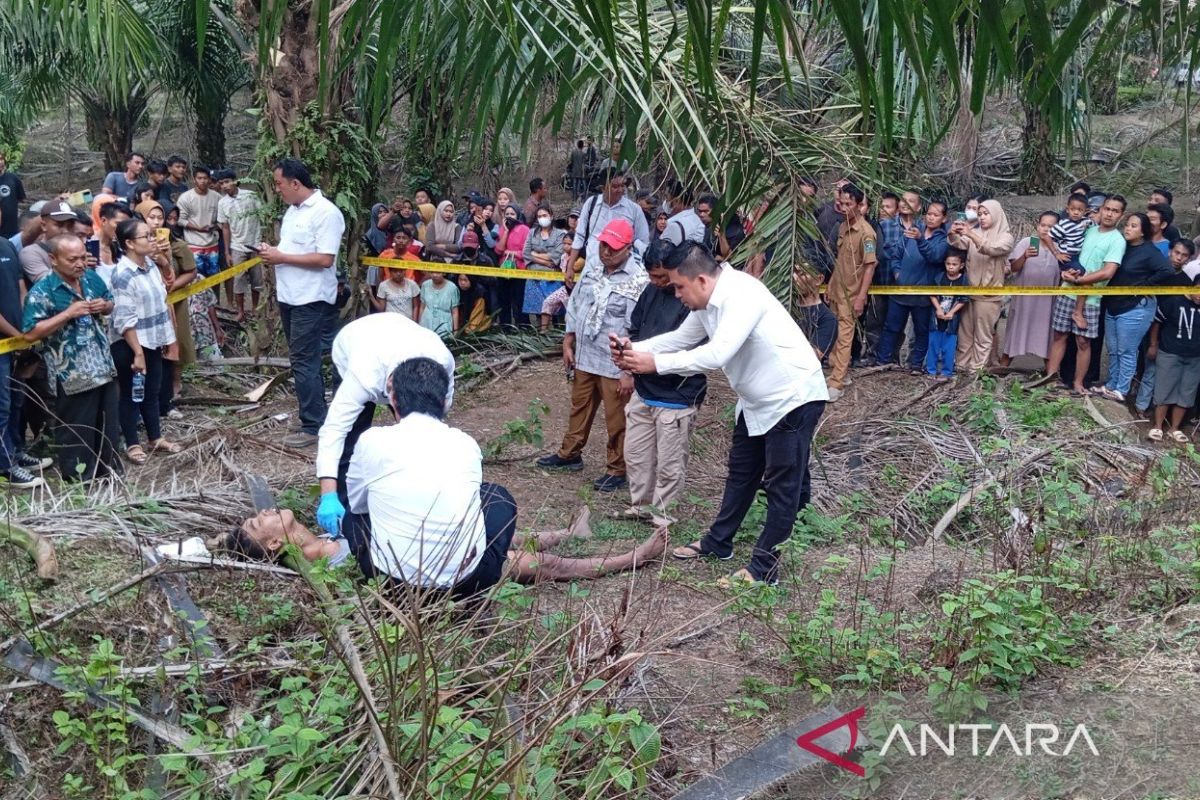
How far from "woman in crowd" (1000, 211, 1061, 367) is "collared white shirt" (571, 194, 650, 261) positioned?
3355 mm

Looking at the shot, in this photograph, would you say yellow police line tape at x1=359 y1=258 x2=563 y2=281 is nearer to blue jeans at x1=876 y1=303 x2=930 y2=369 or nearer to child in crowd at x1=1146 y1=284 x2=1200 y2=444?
blue jeans at x1=876 y1=303 x2=930 y2=369

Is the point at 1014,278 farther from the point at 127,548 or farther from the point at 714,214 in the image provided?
the point at 127,548

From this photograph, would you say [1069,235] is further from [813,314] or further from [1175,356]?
[813,314]

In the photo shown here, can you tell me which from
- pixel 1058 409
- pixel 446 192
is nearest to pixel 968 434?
pixel 1058 409

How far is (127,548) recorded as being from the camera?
177 inches

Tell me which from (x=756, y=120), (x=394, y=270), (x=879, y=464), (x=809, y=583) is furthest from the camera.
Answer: (x=394, y=270)


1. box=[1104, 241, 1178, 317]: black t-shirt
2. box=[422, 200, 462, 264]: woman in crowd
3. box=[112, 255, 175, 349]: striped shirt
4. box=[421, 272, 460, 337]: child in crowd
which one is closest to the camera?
box=[112, 255, 175, 349]: striped shirt

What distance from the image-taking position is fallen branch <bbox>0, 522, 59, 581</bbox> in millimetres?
4109

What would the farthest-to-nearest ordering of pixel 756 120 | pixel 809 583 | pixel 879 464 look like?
1. pixel 879 464
2. pixel 756 120
3. pixel 809 583

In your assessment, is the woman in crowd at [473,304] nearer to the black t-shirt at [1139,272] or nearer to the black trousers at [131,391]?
the black trousers at [131,391]

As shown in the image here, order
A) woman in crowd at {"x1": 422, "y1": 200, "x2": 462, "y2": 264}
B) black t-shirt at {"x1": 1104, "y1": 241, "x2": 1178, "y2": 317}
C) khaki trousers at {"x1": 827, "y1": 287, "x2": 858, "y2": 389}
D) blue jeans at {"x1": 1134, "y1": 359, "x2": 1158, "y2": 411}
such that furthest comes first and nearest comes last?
woman in crowd at {"x1": 422, "y1": 200, "x2": 462, "y2": 264}
khaki trousers at {"x1": 827, "y1": 287, "x2": 858, "y2": 389}
blue jeans at {"x1": 1134, "y1": 359, "x2": 1158, "y2": 411}
black t-shirt at {"x1": 1104, "y1": 241, "x2": 1178, "y2": 317}

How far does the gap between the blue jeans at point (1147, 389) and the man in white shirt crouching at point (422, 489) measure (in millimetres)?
5967

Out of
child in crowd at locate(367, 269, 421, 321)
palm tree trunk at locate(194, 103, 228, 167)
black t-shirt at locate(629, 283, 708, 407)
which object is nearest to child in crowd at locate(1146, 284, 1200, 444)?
black t-shirt at locate(629, 283, 708, 407)

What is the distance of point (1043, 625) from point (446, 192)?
1015cm
